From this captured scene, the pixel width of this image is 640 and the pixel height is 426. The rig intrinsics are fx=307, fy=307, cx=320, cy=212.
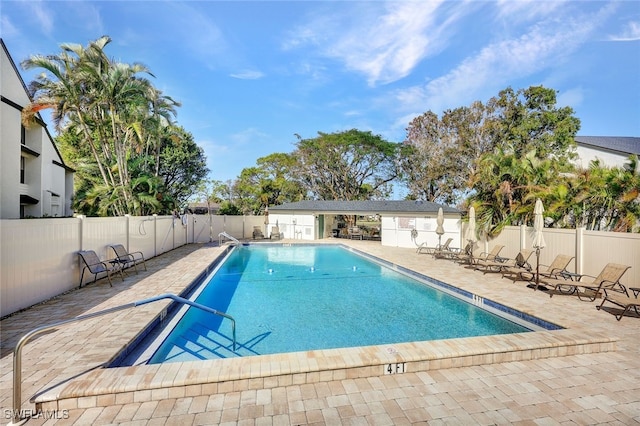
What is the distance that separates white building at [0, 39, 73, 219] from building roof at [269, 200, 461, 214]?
44.5ft

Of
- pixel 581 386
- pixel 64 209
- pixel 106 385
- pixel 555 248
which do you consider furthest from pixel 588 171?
pixel 64 209

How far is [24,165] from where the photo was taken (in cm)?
1634

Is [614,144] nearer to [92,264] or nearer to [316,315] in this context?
[316,315]

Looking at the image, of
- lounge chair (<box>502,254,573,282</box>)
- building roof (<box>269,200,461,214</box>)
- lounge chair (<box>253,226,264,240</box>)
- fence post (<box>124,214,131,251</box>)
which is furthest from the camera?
lounge chair (<box>253,226,264,240</box>)

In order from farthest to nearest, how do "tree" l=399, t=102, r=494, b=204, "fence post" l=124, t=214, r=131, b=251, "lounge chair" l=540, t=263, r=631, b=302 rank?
1. "tree" l=399, t=102, r=494, b=204
2. "fence post" l=124, t=214, r=131, b=251
3. "lounge chair" l=540, t=263, r=631, b=302

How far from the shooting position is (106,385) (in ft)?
10.2

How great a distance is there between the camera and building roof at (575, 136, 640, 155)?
701 inches

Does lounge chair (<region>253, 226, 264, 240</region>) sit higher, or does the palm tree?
the palm tree

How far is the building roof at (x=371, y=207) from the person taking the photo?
18688 millimetres

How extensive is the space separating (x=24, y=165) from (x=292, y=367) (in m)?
20.5

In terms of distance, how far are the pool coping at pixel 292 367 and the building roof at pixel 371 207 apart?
1413 cm

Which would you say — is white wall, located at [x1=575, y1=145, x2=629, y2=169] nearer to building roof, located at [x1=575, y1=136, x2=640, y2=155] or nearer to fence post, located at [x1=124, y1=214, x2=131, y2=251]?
building roof, located at [x1=575, y1=136, x2=640, y2=155]

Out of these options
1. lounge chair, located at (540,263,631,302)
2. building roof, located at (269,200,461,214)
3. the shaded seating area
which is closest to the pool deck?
lounge chair, located at (540,263,631,302)

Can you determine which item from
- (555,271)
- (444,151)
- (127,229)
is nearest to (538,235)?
(555,271)
